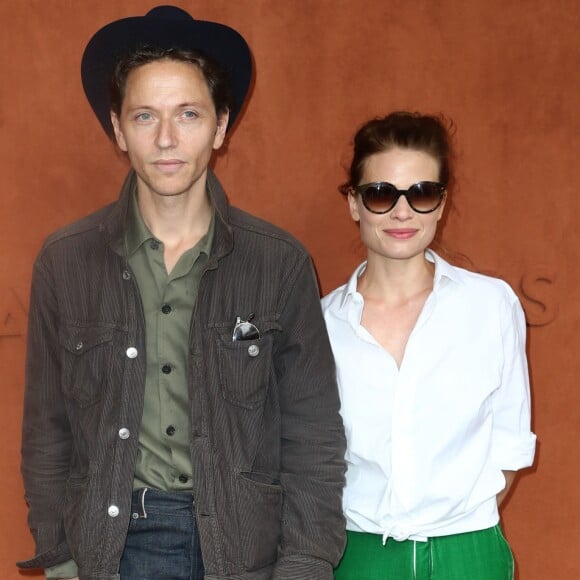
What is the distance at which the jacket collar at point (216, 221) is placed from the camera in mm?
2115

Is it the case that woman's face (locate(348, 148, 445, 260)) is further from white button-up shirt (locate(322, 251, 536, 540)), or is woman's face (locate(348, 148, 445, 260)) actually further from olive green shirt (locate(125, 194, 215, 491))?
olive green shirt (locate(125, 194, 215, 491))

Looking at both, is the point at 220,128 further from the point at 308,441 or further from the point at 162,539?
the point at 162,539

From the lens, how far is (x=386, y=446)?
218 cm

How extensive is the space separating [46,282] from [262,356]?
1.70 ft

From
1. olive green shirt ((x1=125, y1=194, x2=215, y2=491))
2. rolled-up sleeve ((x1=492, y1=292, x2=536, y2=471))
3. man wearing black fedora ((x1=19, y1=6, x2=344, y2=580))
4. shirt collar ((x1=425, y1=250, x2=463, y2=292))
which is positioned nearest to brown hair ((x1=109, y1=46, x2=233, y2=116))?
man wearing black fedora ((x1=19, y1=6, x2=344, y2=580))

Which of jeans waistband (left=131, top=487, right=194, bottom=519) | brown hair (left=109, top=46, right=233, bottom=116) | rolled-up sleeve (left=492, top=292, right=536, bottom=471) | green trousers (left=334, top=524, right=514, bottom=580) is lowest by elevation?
green trousers (left=334, top=524, right=514, bottom=580)

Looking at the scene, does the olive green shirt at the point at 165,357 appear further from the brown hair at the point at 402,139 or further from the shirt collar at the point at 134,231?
the brown hair at the point at 402,139

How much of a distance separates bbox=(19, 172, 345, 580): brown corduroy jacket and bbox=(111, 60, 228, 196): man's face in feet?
0.39

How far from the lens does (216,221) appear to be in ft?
7.15

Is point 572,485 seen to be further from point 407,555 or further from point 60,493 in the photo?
point 60,493

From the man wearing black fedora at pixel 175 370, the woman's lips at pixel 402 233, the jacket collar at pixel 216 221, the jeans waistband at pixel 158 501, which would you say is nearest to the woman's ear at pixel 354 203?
the woman's lips at pixel 402 233

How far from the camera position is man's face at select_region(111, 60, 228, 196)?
2.07 m

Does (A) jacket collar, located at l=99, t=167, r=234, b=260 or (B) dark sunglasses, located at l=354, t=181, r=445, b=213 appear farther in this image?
(B) dark sunglasses, located at l=354, t=181, r=445, b=213

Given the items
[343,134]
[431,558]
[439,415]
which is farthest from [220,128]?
[431,558]
